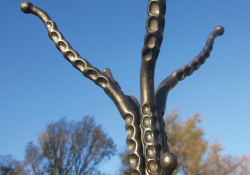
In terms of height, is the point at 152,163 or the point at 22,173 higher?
the point at 22,173

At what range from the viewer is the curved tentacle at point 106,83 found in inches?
88.6

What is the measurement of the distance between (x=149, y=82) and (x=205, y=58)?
1095mm

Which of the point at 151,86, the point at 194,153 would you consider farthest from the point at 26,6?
the point at 194,153

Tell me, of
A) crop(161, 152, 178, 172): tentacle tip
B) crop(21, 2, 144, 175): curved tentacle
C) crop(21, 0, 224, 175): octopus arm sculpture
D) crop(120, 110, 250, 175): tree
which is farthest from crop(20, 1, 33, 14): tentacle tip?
crop(120, 110, 250, 175): tree

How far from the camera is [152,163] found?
2146 millimetres

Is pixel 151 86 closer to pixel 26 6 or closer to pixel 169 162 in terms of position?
pixel 169 162

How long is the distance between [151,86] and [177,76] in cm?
59

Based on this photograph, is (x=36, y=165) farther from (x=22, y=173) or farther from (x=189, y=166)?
(x=189, y=166)

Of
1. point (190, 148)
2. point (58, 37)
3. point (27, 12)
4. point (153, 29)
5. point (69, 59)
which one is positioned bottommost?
point (153, 29)

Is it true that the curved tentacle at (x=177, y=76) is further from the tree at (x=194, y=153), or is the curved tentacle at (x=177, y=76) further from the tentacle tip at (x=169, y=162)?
the tree at (x=194, y=153)

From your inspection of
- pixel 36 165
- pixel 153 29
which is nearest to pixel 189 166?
pixel 36 165

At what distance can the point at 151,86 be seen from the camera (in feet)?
7.70

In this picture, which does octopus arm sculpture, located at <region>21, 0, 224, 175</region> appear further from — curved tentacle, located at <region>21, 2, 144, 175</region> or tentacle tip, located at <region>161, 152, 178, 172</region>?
tentacle tip, located at <region>161, 152, 178, 172</region>

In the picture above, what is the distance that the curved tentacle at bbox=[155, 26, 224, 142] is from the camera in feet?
8.37
